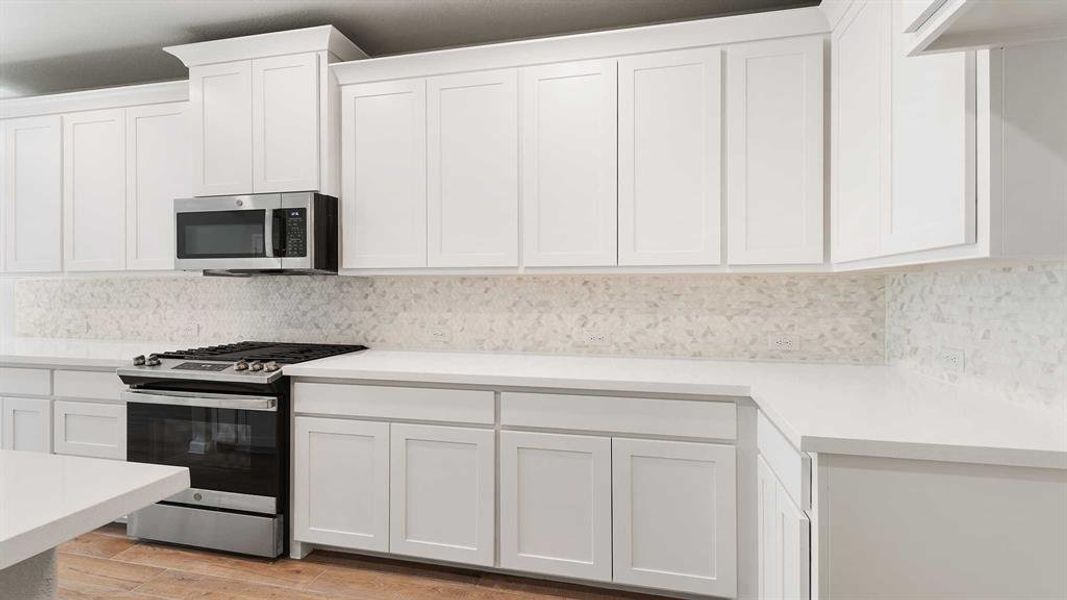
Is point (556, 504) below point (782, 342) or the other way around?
below

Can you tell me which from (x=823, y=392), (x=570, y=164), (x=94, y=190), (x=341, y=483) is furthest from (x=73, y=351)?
(x=823, y=392)

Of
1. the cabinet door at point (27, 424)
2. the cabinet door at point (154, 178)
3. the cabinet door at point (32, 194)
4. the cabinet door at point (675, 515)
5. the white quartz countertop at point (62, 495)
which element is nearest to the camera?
the white quartz countertop at point (62, 495)

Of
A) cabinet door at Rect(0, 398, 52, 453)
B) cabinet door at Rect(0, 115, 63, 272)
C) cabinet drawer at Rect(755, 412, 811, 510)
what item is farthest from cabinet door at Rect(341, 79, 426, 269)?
cabinet door at Rect(0, 115, 63, 272)

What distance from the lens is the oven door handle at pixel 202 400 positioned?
240cm

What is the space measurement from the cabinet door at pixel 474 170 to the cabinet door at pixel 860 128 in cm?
128

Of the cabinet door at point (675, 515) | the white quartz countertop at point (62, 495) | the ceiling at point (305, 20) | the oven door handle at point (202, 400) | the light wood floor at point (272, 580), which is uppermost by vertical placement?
the ceiling at point (305, 20)

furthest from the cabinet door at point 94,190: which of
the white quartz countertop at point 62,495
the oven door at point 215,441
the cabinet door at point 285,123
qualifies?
the white quartz countertop at point 62,495

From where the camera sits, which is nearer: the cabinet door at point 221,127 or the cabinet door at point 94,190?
the cabinet door at point 221,127

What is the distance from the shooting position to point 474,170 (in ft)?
8.47

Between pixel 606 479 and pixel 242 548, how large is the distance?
163 centimetres

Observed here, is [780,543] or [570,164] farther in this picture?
[570,164]

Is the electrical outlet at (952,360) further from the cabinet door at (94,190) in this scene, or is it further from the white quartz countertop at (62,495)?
the cabinet door at (94,190)

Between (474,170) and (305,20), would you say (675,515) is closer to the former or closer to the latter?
(474,170)

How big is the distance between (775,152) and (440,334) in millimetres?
1806
